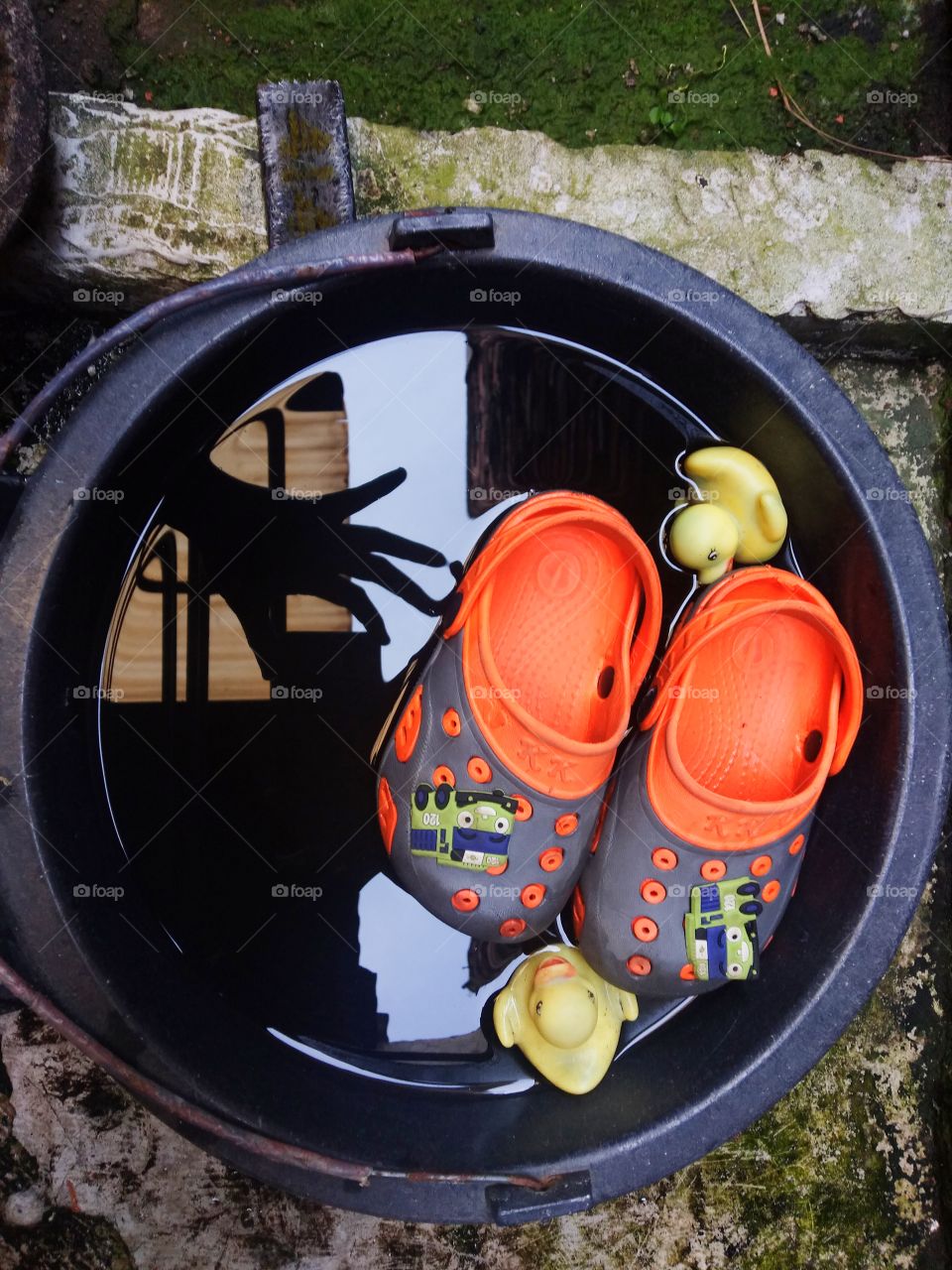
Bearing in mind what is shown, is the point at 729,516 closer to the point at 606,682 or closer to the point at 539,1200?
the point at 606,682

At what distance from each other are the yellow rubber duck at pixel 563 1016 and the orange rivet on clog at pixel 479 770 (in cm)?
30

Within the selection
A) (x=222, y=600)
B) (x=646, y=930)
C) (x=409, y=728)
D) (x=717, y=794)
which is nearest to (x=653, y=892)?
(x=646, y=930)

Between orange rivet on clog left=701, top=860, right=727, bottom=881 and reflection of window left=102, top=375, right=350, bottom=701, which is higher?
reflection of window left=102, top=375, right=350, bottom=701

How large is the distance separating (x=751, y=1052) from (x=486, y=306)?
38.5 inches

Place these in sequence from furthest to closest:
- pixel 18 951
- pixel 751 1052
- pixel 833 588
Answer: pixel 833 588 → pixel 751 1052 → pixel 18 951

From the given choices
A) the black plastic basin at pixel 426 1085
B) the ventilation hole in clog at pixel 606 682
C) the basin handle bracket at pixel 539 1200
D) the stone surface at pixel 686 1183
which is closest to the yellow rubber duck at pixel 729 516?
the black plastic basin at pixel 426 1085

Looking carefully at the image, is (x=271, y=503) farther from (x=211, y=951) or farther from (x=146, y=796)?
(x=211, y=951)

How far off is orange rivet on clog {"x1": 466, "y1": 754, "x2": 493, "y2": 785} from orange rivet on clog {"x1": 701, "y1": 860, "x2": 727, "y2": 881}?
1.01 feet

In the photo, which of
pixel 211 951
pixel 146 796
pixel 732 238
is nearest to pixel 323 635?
pixel 146 796

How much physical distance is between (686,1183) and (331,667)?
0.96 metres

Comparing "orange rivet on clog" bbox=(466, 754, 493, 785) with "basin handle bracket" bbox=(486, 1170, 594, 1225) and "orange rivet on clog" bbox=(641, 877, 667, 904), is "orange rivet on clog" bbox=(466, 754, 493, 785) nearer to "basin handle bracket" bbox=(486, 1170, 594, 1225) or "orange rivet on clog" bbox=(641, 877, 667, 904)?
"orange rivet on clog" bbox=(641, 877, 667, 904)

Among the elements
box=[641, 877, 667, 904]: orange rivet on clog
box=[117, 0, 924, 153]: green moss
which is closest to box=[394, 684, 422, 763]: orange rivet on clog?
box=[641, 877, 667, 904]: orange rivet on clog

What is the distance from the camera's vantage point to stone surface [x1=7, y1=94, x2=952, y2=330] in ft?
4.08

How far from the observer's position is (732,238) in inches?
52.9
